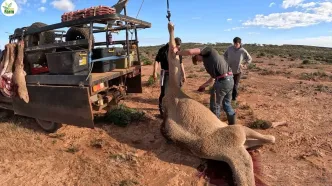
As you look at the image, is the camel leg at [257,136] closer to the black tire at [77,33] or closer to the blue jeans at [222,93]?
the blue jeans at [222,93]

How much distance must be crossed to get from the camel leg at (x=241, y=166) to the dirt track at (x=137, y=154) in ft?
1.15

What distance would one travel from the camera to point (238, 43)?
7055mm

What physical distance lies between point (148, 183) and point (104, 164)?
85 centimetres

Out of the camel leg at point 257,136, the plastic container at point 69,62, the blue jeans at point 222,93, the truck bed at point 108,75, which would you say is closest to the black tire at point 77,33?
the truck bed at point 108,75

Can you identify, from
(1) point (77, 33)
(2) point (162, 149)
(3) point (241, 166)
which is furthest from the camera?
(1) point (77, 33)

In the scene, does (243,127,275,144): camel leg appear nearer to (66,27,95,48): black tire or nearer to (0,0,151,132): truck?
(0,0,151,132): truck

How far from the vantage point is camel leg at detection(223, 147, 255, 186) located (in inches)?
146

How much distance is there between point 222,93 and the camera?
16.6 feet

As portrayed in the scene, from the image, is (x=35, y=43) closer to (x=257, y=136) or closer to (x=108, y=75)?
(x=108, y=75)

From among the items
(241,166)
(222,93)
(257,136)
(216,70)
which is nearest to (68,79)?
(216,70)

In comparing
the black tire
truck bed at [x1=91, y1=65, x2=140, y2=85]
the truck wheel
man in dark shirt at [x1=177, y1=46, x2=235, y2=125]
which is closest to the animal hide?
the truck wheel

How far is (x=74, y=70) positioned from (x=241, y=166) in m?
3.15

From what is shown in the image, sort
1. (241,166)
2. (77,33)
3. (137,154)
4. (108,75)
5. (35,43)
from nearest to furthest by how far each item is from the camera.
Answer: (241,166), (137,154), (108,75), (35,43), (77,33)

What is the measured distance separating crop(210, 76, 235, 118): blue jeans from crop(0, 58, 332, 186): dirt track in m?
1.02
